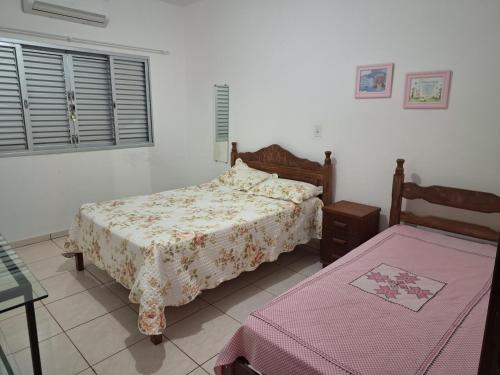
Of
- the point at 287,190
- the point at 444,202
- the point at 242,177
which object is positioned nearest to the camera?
the point at 444,202

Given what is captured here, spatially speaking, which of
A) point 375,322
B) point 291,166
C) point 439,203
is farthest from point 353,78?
point 375,322

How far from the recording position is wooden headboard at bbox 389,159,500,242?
2209 mm

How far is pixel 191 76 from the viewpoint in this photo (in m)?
4.39

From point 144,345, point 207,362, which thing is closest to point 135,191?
point 144,345

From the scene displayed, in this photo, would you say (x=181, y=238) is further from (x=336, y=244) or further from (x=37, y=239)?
(x=37, y=239)

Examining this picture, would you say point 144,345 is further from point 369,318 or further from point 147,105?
point 147,105

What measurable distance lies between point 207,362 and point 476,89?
2.46 m

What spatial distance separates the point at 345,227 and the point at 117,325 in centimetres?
182

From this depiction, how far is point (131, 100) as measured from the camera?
→ 411cm

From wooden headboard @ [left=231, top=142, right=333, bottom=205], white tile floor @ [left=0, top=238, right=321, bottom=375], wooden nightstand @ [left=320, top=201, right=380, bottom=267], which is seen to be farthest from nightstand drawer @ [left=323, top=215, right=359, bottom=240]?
white tile floor @ [left=0, top=238, right=321, bottom=375]

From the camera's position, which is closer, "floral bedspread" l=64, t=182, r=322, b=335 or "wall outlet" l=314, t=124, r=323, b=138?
"floral bedspread" l=64, t=182, r=322, b=335

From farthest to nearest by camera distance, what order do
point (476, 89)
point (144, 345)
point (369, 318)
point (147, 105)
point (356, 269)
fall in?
point (147, 105), point (476, 89), point (144, 345), point (356, 269), point (369, 318)

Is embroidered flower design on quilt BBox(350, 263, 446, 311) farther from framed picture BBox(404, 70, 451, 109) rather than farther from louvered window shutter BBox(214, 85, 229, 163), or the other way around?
louvered window shutter BBox(214, 85, 229, 163)

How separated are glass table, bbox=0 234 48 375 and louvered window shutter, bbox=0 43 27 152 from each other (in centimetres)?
216
